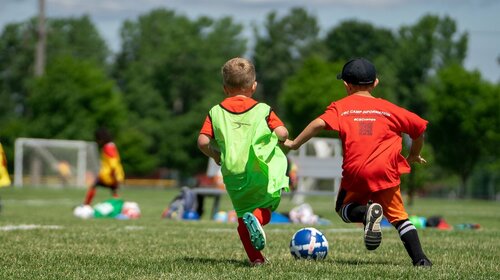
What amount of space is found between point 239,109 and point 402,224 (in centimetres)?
166

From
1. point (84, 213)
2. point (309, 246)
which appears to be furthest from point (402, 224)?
point (84, 213)

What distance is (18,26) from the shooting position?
86.1 metres

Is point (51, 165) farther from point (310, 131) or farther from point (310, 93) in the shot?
point (310, 131)

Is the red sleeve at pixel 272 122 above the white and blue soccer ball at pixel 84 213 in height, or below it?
above

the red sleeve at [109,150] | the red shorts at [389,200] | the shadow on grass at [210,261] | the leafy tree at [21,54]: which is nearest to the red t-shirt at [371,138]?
the red shorts at [389,200]

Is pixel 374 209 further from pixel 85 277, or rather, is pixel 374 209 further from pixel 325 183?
pixel 325 183

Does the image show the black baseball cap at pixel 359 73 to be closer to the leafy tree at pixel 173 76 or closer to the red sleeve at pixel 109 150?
the red sleeve at pixel 109 150

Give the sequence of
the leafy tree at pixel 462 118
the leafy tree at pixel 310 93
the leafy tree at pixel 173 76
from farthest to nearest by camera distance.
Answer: the leafy tree at pixel 173 76
the leafy tree at pixel 310 93
the leafy tree at pixel 462 118

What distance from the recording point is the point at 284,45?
91562mm

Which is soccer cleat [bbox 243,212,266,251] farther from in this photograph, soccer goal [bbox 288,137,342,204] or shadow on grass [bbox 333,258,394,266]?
soccer goal [bbox 288,137,342,204]

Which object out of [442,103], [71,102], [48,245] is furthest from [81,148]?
[48,245]

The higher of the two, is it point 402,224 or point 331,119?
point 331,119

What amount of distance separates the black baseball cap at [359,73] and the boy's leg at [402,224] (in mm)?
959

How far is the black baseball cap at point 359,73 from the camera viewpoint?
8.12 m
